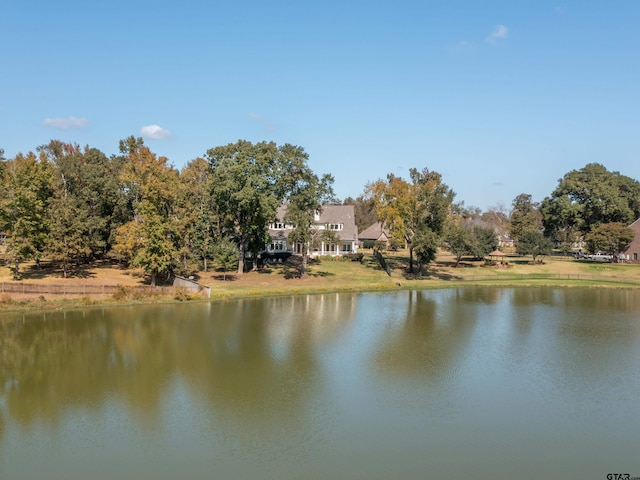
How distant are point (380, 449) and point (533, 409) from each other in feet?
27.9

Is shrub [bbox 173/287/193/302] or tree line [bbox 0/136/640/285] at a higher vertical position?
tree line [bbox 0/136/640/285]

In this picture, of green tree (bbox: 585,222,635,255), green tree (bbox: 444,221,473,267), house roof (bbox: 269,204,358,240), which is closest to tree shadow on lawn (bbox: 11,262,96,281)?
house roof (bbox: 269,204,358,240)

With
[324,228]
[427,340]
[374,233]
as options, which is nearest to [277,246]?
[324,228]

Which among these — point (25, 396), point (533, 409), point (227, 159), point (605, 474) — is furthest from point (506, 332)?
point (227, 159)

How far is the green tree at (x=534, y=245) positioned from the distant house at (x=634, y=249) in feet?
40.3

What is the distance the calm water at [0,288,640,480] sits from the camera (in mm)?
17956

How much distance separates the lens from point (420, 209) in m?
61.3

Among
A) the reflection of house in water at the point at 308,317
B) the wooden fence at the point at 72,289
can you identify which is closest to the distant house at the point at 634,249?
the reflection of house in water at the point at 308,317

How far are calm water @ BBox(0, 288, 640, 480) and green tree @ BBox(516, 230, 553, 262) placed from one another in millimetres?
32948

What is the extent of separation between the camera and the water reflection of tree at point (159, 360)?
2325 cm

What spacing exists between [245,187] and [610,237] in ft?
175

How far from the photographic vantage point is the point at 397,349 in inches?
1267

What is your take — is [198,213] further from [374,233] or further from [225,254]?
[374,233]

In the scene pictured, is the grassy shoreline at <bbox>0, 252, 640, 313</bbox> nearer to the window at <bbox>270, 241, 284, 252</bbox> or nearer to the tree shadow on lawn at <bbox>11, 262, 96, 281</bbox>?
the tree shadow on lawn at <bbox>11, 262, 96, 281</bbox>
